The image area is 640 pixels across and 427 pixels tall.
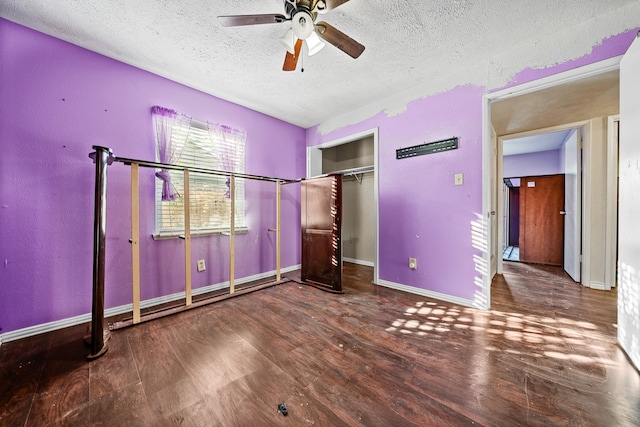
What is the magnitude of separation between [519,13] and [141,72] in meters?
3.42

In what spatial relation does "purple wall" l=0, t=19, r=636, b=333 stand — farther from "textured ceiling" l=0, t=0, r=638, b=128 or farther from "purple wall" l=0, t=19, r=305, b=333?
"textured ceiling" l=0, t=0, r=638, b=128

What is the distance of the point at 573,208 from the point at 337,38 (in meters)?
4.12

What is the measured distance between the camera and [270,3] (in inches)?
64.7

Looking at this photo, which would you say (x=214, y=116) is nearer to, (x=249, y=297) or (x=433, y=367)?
(x=249, y=297)

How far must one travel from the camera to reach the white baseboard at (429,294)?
2.38m

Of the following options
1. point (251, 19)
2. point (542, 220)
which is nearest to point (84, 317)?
point (251, 19)

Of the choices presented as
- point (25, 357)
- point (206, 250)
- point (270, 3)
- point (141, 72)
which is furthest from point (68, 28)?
point (25, 357)

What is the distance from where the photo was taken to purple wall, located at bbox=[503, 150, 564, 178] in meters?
5.21

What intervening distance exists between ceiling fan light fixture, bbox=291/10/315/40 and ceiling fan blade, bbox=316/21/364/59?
0.09m

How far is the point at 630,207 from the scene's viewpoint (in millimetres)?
1545

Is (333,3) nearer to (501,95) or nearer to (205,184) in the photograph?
(501,95)

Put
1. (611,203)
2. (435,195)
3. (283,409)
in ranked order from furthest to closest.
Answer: (611,203), (435,195), (283,409)

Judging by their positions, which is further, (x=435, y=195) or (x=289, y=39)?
(x=435, y=195)

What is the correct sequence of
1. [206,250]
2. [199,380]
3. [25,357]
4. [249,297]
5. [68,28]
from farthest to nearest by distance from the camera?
1. [206,250]
2. [249,297]
3. [68,28]
4. [25,357]
5. [199,380]
